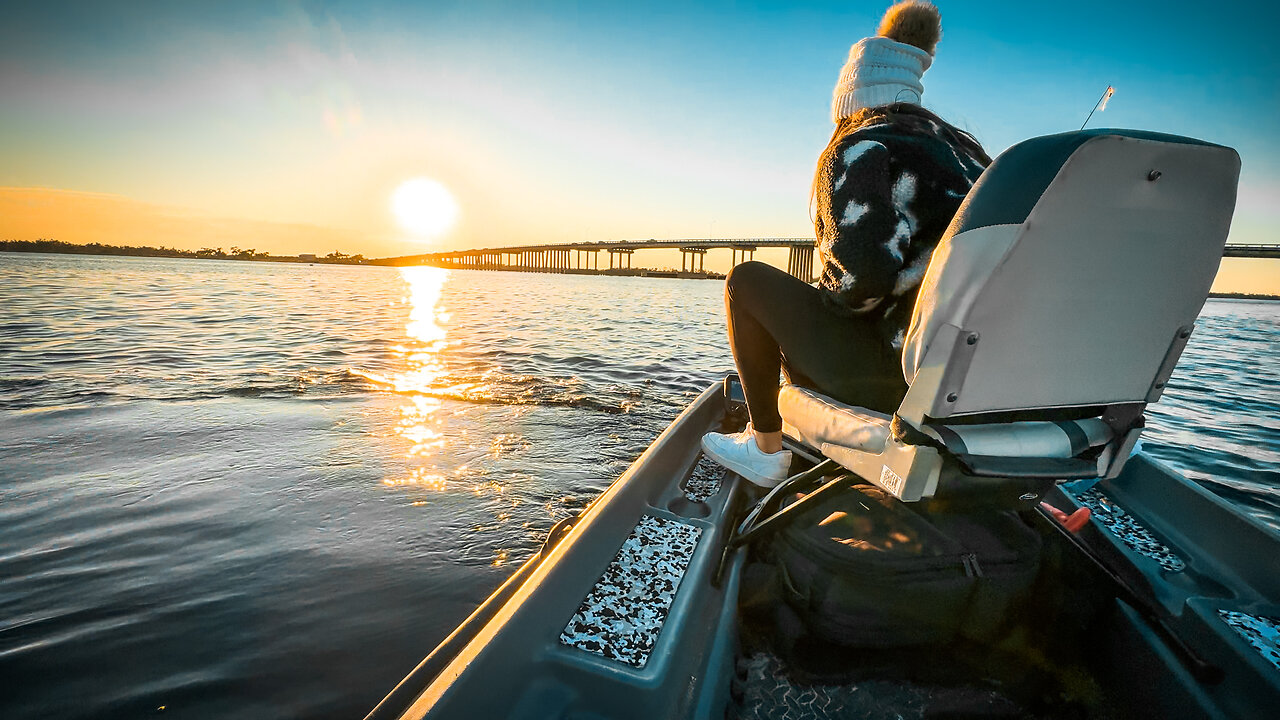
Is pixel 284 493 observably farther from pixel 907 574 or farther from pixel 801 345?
pixel 907 574

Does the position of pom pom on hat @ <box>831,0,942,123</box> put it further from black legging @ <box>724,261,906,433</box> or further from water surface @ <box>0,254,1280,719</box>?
water surface @ <box>0,254,1280,719</box>

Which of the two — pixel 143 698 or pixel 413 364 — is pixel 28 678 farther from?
pixel 413 364

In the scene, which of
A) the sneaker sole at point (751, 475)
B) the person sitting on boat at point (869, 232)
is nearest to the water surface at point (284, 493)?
the sneaker sole at point (751, 475)

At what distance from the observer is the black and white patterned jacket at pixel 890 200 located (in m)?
1.58

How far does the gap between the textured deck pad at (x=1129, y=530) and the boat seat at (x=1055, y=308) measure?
3.32 feet

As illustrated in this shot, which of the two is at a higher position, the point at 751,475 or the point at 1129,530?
the point at 751,475

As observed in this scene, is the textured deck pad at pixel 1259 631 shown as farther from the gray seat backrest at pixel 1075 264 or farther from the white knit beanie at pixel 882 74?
the white knit beanie at pixel 882 74

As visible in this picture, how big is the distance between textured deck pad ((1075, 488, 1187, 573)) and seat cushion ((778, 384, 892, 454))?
1420 mm

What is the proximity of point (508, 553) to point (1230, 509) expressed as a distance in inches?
124

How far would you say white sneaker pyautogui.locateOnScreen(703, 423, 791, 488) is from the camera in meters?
2.40

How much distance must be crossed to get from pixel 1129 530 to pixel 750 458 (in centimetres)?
165

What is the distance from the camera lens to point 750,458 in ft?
8.19

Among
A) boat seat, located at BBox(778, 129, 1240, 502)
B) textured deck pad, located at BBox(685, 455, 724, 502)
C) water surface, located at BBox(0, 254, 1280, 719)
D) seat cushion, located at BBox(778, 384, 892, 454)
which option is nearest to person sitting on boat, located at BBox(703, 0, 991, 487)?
seat cushion, located at BBox(778, 384, 892, 454)

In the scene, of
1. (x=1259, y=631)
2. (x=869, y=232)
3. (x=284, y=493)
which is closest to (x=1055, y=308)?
(x=869, y=232)
